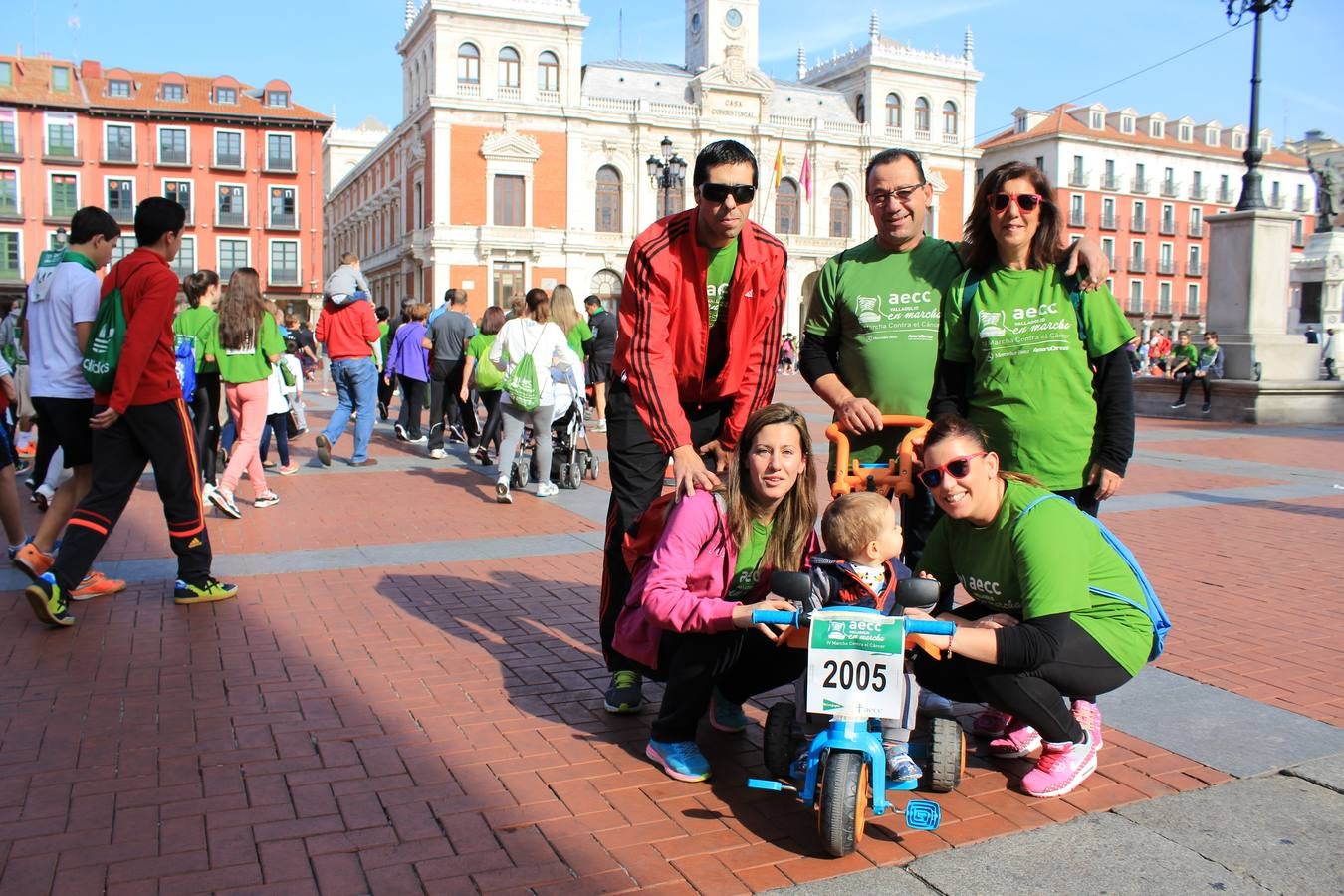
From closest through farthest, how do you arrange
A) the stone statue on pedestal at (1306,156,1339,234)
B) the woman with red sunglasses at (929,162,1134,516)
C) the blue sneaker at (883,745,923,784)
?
the blue sneaker at (883,745,923,784)
the woman with red sunglasses at (929,162,1134,516)
the stone statue on pedestal at (1306,156,1339,234)

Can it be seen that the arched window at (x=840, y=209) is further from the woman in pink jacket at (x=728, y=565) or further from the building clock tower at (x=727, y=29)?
the woman in pink jacket at (x=728, y=565)

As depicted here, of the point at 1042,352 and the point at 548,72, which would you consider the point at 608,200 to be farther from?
the point at 1042,352

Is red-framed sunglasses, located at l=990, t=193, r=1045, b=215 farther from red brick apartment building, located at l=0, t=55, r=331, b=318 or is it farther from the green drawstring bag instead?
red brick apartment building, located at l=0, t=55, r=331, b=318

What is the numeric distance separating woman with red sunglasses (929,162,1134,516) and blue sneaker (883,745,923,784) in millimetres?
1064

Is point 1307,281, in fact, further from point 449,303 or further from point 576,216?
point 576,216

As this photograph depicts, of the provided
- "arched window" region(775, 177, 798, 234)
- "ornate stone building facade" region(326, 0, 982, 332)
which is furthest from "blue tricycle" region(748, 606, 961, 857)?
"arched window" region(775, 177, 798, 234)

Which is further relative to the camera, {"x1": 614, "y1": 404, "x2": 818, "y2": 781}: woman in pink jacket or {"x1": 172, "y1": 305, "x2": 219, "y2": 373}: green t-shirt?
{"x1": 172, "y1": 305, "x2": 219, "y2": 373}: green t-shirt

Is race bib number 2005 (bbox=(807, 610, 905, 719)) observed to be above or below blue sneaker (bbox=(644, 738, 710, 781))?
above

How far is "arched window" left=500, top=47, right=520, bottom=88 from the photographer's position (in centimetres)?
5081

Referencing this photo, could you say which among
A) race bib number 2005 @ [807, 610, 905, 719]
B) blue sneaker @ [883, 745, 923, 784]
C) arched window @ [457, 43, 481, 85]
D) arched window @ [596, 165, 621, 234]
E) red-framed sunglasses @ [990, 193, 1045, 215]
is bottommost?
blue sneaker @ [883, 745, 923, 784]

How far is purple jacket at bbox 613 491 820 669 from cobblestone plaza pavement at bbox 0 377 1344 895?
531mm

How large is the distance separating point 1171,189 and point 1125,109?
5767mm

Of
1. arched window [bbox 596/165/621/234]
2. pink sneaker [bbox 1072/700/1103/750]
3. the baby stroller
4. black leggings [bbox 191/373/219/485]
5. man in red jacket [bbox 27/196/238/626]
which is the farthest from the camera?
arched window [bbox 596/165/621/234]

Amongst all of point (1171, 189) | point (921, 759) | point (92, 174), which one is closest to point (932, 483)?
point (921, 759)
